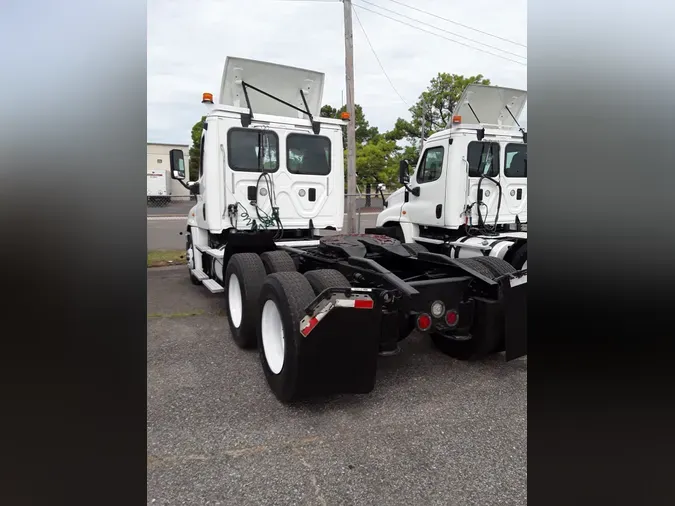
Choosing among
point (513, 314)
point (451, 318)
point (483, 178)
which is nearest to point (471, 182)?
point (483, 178)

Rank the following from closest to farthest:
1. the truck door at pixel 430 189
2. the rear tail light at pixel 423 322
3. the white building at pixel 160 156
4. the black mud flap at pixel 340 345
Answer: the white building at pixel 160 156 < the black mud flap at pixel 340 345 < the rear tail light at pixel 423 322 < the truck door at pixel 430 189

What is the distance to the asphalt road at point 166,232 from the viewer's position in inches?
571

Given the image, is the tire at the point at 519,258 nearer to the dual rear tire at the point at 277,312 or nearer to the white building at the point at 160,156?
the dual rear tire at the point at 277,312

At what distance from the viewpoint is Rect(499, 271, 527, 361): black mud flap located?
3709 mm

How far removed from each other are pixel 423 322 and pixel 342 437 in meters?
1.16

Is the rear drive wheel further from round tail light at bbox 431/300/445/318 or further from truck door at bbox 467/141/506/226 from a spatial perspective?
truck door at bbox 467/141/506/226

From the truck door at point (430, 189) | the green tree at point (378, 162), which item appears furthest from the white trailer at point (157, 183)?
the green tree at point (378, 162)

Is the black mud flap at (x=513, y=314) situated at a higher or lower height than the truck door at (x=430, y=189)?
lower

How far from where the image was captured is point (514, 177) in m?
7.05

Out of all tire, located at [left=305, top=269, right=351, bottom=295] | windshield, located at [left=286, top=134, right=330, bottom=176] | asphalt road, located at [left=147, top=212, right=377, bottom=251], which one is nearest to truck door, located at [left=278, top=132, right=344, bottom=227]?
windshield, located at [left=286, top=134, right=330, bottom=176]

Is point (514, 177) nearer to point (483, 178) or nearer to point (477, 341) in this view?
point (483, 178)
